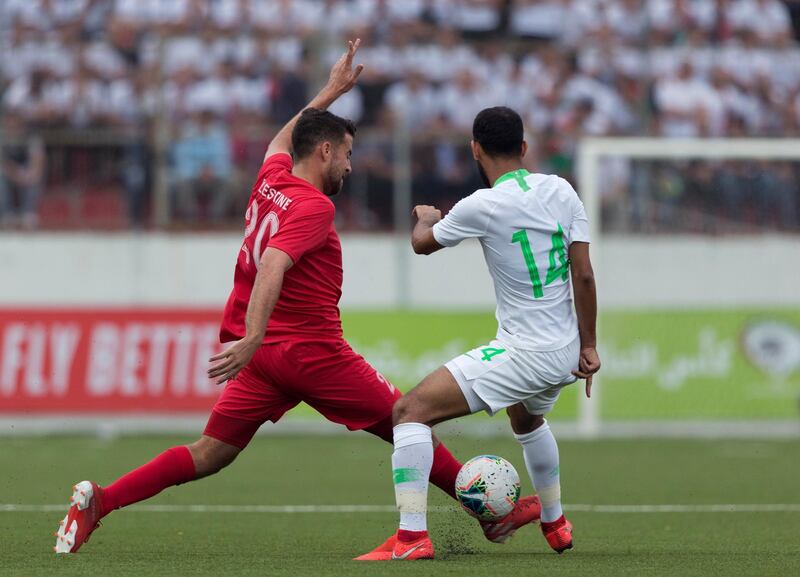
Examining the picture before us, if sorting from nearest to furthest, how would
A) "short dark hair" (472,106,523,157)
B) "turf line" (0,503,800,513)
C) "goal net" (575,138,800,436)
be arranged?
"short dark hair" (472,106,523,157) → "turf line" (0,503,800,513) → "goal net" (575,138,800,436)

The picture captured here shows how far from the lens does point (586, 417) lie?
16.7 meters

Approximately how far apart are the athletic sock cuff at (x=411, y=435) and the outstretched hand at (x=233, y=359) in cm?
83

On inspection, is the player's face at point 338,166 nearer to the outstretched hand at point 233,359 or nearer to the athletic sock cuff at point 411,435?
the outstretched hand at point 233,359

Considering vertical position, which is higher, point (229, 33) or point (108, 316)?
point (229, 33)

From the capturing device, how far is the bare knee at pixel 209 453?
7219 mm

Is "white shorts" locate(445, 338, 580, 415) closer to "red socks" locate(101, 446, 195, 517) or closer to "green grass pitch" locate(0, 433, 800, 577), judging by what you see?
"green grass pitch" locate(0, 433, 800, 577)

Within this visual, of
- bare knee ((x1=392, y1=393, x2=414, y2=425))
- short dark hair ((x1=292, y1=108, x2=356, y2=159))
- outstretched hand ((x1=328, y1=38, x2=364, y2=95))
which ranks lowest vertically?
bare knee ((x1=392, y1=393, x2=414, y2=425))

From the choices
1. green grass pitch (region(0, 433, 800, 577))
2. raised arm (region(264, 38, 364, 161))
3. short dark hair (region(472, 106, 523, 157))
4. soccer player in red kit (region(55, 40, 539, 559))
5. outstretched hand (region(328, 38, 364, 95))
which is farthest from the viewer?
outstretched hand (region(328, 38, 364, 95))

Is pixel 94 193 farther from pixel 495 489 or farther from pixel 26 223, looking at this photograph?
pixel 495 489

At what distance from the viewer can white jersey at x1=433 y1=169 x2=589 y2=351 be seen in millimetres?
6855

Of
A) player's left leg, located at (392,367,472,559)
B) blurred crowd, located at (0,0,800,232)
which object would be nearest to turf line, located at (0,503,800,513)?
player's left leg, located at (392,367,472,559)

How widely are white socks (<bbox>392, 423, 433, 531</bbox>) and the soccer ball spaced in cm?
25

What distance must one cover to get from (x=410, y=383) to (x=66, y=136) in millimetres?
5307

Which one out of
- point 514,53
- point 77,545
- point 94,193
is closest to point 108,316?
point 94,193
